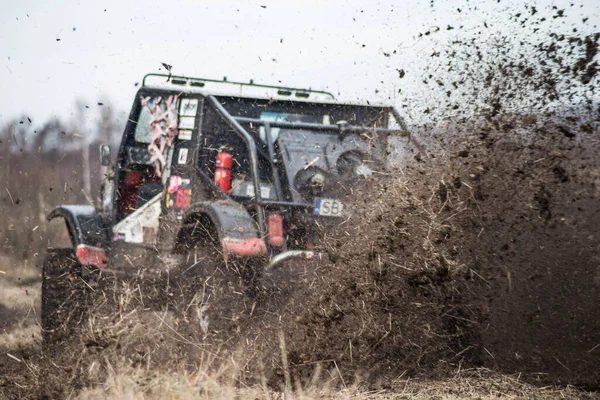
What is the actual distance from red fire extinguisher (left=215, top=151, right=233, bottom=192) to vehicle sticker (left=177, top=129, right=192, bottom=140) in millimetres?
503

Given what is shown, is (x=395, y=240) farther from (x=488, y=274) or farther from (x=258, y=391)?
(x=258, y=391)

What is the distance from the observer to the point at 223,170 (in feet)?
19.3

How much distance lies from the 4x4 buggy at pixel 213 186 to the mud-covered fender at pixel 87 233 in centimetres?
1

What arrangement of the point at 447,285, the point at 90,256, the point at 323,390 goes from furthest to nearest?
the point at 90,256 → the point at 447,285 → the point at 323,390

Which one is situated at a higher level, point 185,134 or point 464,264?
point 185,134

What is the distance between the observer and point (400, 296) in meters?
4.38

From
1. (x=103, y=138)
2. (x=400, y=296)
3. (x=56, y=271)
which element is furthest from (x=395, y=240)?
(x=103, y=138)

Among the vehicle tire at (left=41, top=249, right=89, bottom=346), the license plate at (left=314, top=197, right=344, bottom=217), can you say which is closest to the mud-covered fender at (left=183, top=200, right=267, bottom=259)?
the license plate at (left=314, top=197, right=344, bottom=217)

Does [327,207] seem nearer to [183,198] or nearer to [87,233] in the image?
[183,198]

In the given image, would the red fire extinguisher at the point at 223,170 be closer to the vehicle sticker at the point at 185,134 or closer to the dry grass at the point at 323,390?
the vehicle sticker at the point at 185,134

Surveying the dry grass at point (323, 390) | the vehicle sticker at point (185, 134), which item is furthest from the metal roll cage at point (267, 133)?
the dry grass at point (323, 390)

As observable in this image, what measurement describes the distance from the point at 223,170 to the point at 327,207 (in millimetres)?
1100

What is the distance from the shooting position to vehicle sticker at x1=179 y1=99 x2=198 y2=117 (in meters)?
6.22

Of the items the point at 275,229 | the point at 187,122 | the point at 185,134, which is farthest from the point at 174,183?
the point at 275,229
